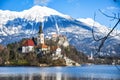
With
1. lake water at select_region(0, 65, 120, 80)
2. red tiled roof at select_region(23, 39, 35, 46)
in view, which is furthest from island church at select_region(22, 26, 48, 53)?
lake water at select_region(0, 65, 120, 80)


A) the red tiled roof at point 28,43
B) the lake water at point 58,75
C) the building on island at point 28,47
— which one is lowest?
the lake water at point 58,75

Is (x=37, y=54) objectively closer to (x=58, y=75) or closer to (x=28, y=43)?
(x=28, y=43)

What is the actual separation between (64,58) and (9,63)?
24646 mm

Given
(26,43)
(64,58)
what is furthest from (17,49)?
(64,58)

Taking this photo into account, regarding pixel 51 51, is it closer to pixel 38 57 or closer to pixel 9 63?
pixel 38 57

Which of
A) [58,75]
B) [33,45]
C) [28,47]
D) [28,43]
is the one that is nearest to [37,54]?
[28,47]

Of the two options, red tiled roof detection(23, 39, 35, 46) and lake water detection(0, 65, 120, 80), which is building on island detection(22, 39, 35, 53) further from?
lake water detection(0, 65, 120, 80)

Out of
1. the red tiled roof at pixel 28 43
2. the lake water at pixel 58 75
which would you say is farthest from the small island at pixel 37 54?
the lake water at pixel 58 75

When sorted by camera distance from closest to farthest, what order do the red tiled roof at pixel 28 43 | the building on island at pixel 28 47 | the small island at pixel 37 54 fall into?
1. the small island at pixel 37 54
2. the building on island at pixel 28 47
3. the red tiled roof at pixel 28 43

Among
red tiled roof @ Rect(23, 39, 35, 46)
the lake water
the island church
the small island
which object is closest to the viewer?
the lake water

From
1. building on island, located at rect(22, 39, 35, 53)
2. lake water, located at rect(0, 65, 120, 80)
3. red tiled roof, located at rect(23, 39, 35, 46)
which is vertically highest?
red tiled roof, located at rect(23, 39, 35, 46)

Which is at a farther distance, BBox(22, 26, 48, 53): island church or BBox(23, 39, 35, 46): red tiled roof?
BBox(23, 39, 35, 46): red tiled roof

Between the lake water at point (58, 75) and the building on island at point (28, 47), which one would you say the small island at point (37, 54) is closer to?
the building on island at point (28, 47)

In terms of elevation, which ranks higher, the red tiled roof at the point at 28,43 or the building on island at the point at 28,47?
the red tiled roof at the point at 28,43
